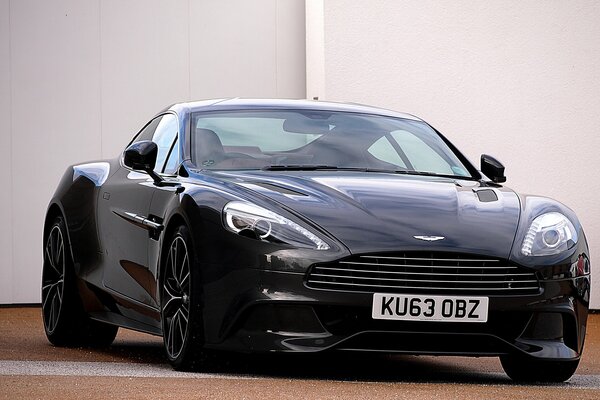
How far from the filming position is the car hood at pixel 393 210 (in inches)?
260

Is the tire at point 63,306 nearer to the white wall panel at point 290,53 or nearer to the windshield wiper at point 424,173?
the windshield wiper at point 424,173

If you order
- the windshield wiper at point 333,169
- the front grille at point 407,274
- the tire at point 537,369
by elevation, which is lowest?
the tire at point 537,369

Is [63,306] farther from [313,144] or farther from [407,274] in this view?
[407,274]

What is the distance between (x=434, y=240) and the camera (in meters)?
6.62

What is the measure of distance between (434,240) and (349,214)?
1.34ft

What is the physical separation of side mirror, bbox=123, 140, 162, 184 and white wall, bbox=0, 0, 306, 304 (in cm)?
631

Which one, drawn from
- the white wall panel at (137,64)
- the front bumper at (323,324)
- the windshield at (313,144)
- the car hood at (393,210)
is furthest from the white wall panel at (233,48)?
the front bumper at (323,324)

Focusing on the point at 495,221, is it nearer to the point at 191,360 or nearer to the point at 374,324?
the point at 374,324

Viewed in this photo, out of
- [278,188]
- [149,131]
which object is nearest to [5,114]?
[149,131]

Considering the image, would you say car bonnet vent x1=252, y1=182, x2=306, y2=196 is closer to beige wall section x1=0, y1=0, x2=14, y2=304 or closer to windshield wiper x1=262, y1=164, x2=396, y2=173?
windshield wiper x1=262, y1=164, x2=396, y2=173

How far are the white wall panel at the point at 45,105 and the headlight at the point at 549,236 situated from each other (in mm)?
7865

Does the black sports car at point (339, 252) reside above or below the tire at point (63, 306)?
above

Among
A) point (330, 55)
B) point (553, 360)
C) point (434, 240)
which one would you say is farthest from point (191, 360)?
point (330, 55)

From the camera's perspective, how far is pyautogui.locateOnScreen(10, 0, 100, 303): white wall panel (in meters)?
14.2
